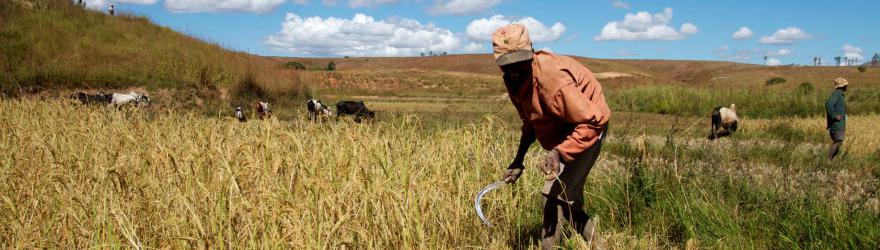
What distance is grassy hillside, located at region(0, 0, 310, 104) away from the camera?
649 inches

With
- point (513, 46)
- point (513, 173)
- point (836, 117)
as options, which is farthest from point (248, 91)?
point (513, 46)

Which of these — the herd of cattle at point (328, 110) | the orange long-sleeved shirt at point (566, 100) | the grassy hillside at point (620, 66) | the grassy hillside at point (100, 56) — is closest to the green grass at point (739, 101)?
the herd of cattle at point (328, 110)

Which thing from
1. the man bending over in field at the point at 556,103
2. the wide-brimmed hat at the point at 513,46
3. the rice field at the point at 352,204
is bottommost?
the rice field at the point at 352,204

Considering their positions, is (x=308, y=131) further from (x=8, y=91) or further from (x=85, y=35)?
(x=85, y=35)

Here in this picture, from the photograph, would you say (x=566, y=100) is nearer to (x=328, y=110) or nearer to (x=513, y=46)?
(x=513, y=46)

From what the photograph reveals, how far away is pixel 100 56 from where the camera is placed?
59.0 ft

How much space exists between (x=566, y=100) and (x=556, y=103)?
7cm

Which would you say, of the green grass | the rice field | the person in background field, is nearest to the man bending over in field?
the rice field

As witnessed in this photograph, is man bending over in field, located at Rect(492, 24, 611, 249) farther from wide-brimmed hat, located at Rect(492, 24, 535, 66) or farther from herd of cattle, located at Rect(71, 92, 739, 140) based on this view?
herd of cattle, located at Rect(71, 92, 739, 140)

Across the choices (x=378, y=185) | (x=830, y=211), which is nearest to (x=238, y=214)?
(x=378, y=185)

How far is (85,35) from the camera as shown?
19031 mm

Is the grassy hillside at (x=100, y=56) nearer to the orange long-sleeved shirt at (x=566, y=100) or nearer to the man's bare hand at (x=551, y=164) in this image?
the orange long-sleeved shirt at (x=566, y=100)

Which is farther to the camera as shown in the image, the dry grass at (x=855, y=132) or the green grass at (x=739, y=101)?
the green grass at (x=739, y=101)

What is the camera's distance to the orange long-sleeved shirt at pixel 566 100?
310 cm
